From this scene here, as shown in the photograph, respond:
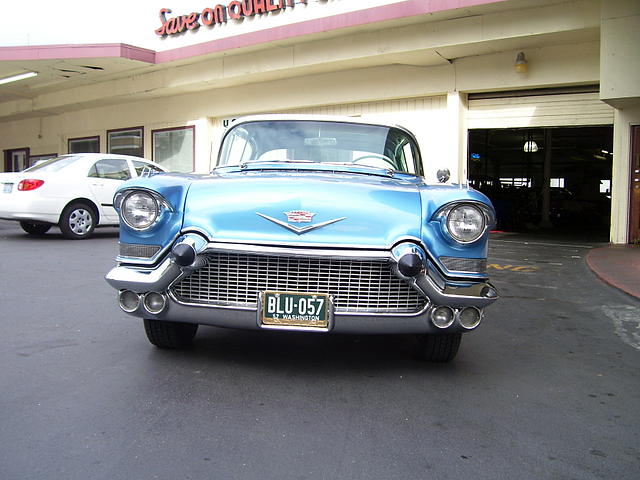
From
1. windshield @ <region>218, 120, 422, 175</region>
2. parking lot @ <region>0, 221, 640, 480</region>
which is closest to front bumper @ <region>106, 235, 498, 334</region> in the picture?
parking lot @ <region>0, 221, 640, 480</region>

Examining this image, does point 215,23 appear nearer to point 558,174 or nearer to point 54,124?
point 54,124

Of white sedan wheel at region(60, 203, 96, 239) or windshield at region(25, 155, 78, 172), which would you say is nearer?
white sedan wheel at region(60, 203, 96, 239)

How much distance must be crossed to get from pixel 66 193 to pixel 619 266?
835 centimetres

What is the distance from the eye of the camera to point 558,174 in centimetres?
3244

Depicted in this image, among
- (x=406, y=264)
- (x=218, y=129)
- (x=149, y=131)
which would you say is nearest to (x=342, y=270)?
(x=406, y=264)

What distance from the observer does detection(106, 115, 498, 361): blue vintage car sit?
10.0ft

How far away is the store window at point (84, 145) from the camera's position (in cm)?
2077

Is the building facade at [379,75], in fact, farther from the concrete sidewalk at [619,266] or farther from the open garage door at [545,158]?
the concrete sidewalk at [619,266]

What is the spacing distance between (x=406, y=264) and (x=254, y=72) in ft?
40.9

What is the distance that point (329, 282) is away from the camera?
3.09 m

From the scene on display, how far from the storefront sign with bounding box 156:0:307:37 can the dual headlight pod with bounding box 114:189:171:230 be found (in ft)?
36.0

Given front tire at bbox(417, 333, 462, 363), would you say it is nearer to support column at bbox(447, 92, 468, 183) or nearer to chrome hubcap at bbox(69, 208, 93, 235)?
chrome hubcap at bbox(69, 208, 93, 235)

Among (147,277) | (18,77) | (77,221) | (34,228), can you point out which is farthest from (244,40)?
(147,277)

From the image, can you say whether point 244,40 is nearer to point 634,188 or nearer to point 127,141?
point 127,141
